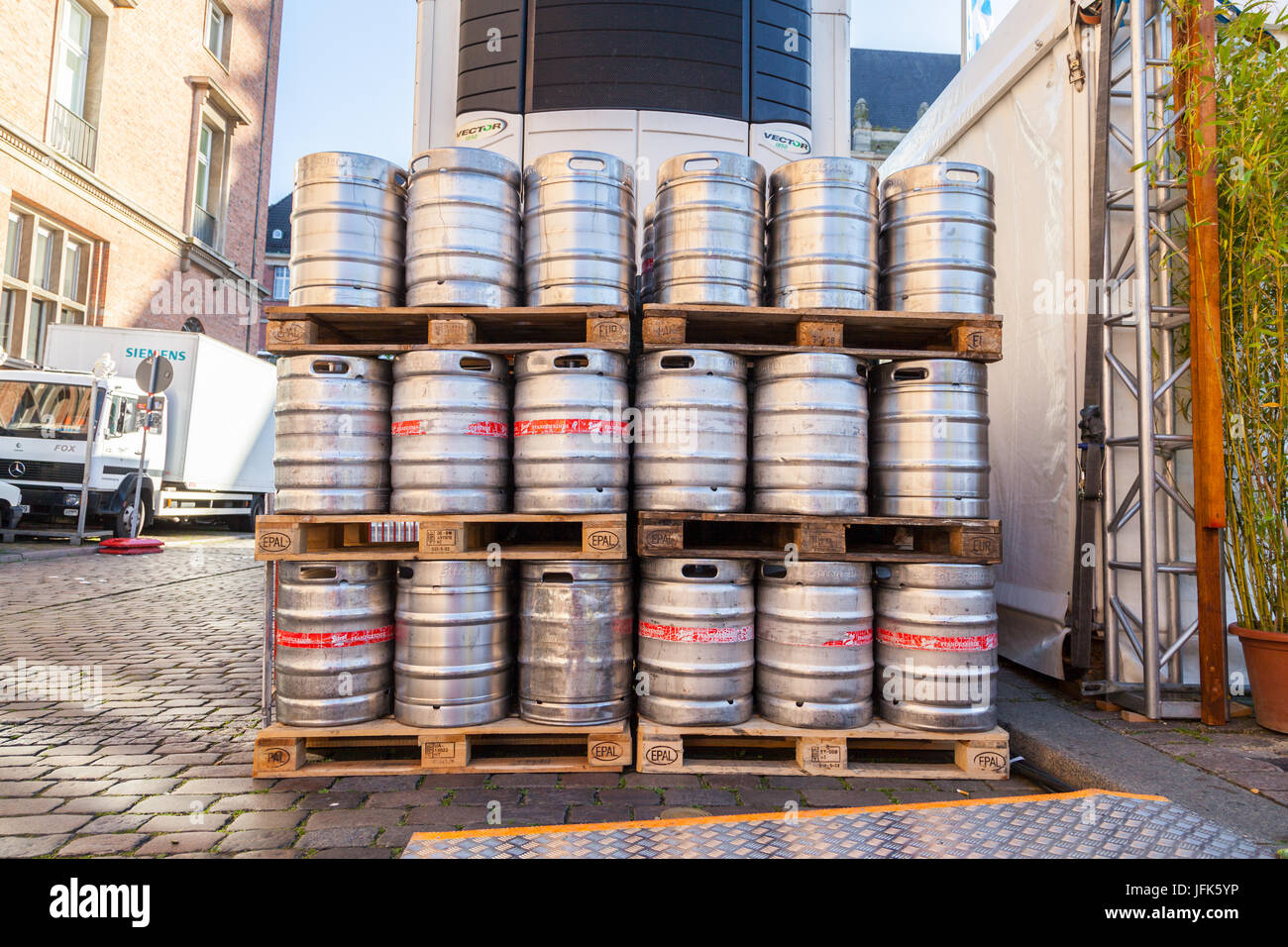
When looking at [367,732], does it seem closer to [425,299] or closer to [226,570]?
[425,299]

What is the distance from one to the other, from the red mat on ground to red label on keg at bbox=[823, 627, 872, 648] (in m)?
11.1

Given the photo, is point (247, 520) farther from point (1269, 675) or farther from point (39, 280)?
point (1269, 675)

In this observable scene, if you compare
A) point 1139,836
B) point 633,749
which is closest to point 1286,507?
point 1139,836

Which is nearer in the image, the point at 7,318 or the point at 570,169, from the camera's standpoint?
the point at 570,169

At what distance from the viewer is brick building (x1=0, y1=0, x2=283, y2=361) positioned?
14.3 metres

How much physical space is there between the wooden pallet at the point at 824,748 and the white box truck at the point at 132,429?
11562 millimetres

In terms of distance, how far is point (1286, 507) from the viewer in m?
3.89

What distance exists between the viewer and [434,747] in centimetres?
333

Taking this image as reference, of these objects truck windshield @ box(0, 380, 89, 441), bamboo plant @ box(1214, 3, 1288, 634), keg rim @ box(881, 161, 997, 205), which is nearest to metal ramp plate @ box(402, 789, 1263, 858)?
bamboo plant @ box(1214, 3, 1288, 634)

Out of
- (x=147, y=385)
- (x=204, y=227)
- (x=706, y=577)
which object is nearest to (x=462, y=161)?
(x=706, y=577)

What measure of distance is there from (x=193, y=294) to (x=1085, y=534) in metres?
21.6

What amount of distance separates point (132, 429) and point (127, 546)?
2.15 meters

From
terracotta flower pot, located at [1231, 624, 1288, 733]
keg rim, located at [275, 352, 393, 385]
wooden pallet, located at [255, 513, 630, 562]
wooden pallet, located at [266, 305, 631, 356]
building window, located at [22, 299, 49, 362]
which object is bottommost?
terracotta flower pot, located at [1231, 624, 1288, 733]

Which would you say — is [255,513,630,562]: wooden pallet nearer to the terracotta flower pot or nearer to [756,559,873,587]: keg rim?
[756,559,873,587]: keg rim
